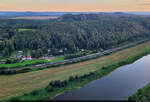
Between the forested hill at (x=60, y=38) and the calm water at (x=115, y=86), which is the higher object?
the forested hill at (x=60, y=38)

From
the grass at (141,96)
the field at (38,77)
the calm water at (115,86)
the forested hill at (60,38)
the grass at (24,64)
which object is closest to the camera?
the grass at (141,96)

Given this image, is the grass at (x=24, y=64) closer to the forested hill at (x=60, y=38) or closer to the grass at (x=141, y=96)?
the forested hill at (x=60, y=38)

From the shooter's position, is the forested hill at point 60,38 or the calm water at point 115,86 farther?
the forested hill at point 60,38

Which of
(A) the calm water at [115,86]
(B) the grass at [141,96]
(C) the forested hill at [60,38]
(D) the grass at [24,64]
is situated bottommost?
(A) the calm water at [115,86]

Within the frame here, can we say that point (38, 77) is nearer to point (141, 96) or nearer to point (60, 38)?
point (141, 96)

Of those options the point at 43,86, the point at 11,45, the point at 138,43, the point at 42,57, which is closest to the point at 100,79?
the point at 43,86

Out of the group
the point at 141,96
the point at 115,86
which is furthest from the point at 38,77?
the point at 141,96

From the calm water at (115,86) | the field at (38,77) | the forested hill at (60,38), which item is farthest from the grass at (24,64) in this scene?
the calm water at (115,86)

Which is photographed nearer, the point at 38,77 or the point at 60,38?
the point at 38,77

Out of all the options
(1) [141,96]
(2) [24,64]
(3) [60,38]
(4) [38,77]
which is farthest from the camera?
(3) [60,38]
